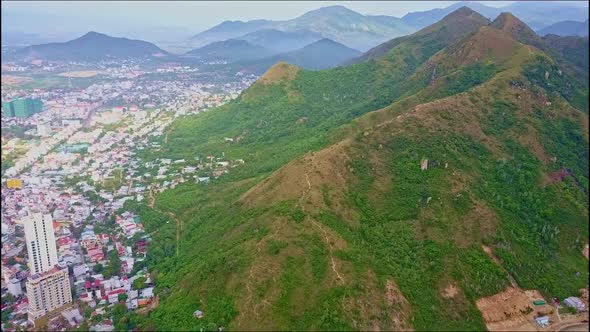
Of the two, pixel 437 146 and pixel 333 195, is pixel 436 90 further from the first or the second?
pixel 333 195

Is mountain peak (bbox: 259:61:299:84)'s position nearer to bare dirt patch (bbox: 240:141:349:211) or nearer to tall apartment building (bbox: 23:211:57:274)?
bare dirt patch (bbox: 240:141:349:211)

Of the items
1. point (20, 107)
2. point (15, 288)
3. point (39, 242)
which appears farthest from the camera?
point (20, 107)

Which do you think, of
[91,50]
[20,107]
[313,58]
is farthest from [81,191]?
[313,58]

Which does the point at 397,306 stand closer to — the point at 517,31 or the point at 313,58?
the point at 517,31

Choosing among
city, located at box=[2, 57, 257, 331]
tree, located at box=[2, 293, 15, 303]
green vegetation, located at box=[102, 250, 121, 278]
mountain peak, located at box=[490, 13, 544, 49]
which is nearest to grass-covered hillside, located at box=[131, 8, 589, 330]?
green vegetation, located at box=[102, 250, 121, 278]

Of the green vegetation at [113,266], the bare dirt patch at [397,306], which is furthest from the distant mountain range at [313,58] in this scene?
the bare dirt patch at [397,306]
